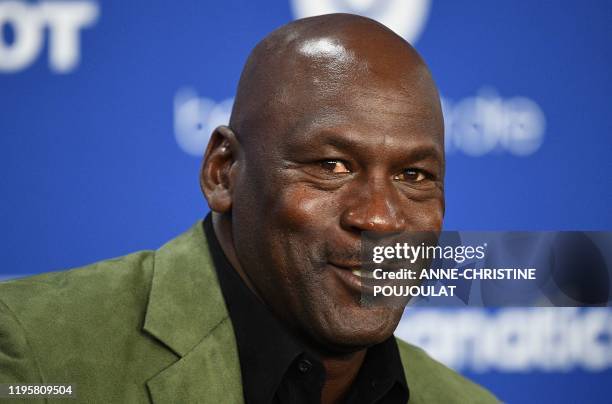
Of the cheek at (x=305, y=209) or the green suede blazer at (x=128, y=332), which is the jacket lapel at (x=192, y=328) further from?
the cheek at (x=305, y=209)

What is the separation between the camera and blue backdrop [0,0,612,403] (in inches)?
109

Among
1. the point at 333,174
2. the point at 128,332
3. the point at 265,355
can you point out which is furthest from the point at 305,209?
the point at 128,332

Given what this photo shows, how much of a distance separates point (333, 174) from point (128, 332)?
0.48m

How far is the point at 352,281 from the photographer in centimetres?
182

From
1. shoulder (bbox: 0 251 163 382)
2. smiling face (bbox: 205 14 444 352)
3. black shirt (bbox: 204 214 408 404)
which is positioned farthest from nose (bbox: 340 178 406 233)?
shoulder (bbox: 0 251 163 382)

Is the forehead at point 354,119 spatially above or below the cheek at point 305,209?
above

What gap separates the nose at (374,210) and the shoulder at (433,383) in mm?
526

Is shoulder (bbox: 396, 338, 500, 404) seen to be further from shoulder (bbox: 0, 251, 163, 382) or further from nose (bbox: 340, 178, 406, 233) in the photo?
shoulder (bbox: 0, 251, 163, 382)

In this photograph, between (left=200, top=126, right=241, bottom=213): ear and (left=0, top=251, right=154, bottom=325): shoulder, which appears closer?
(left=0, top=251, right=154, bottom=325): shoulder

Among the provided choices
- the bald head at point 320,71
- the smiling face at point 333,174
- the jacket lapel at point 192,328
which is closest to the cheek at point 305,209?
the smiling face at point 333,174

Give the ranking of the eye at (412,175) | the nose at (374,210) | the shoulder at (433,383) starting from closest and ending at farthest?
the nose at (374,210)
the eye at (412,175)
the shoulder at (433,383)

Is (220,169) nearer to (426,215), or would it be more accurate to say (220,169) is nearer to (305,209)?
(305,209)

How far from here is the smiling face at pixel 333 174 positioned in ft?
5.97

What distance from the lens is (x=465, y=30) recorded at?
287 cm
